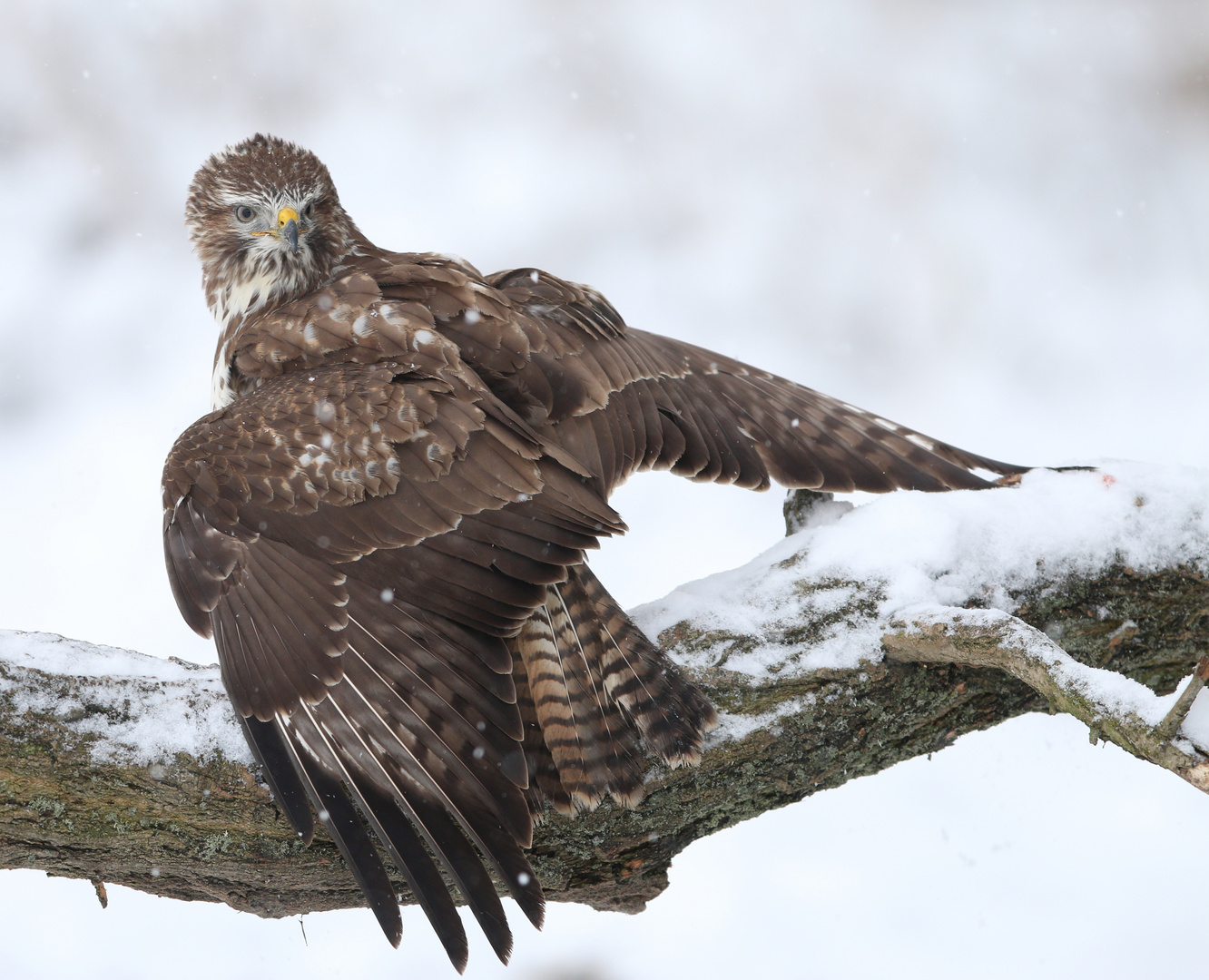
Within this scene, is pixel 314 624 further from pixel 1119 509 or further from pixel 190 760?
pixel 1119 509

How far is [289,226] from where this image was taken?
3.56 meters

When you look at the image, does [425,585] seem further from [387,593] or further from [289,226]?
[289,226]

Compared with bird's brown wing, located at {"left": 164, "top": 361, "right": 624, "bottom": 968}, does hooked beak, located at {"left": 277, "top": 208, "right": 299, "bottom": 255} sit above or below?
above

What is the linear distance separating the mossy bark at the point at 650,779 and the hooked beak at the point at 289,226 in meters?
1.62

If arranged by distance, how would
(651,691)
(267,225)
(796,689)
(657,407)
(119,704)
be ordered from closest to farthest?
(119,704), (651,691), (796,689), (657,407), (267,225)

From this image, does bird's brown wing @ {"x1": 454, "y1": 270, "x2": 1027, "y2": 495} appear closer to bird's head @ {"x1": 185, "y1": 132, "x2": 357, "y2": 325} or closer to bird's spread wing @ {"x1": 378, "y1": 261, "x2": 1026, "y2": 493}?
bird's spread wing @ {"x1": 378, "y1": 261, "x2": 1026, "y2": 493}

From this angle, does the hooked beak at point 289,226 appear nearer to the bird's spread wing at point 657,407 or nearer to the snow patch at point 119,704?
the bird's spread wing at point 657,407

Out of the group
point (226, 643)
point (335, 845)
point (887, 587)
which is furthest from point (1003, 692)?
point (226, 643)

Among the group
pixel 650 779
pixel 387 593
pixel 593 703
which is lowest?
pixel 650 779

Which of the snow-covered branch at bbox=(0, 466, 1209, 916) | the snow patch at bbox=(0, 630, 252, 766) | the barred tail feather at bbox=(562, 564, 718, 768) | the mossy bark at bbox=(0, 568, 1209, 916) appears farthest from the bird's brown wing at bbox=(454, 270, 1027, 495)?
the snow patch at bbox=(0, 630, 252, 766)

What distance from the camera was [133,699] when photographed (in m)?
2.56

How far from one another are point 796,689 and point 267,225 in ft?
7.61

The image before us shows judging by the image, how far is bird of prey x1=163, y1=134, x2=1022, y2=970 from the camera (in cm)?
241

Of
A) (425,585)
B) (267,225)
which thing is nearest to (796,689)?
(425,585)
